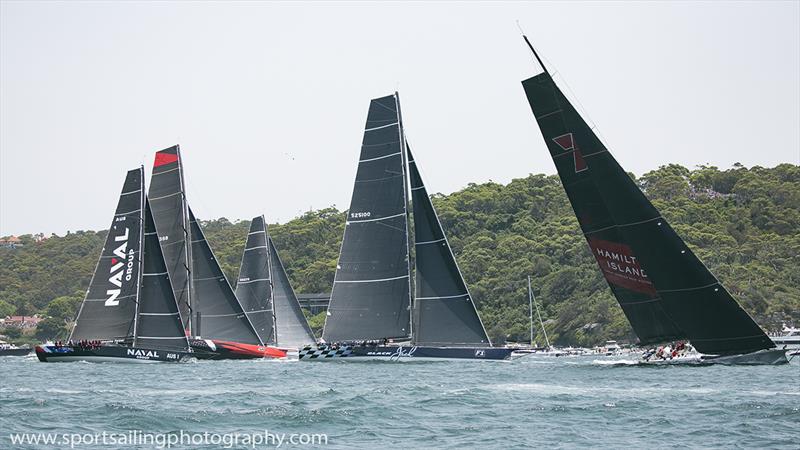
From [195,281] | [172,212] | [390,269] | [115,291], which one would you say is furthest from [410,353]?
[172,212]

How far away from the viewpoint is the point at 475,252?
11150 cm

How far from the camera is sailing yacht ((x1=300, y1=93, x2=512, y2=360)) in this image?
154ft

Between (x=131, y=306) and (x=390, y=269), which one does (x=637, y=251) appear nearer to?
(x=390, y=269)

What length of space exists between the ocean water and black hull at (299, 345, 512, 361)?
4.02 metres

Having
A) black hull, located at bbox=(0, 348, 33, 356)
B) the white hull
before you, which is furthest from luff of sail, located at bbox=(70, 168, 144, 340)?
black hull, located at bbox=(0, 348, 33, 356)

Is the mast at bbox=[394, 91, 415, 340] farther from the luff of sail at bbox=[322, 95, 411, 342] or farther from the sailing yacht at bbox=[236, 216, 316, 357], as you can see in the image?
the sailing yacht at bbox=[236, 216, 316, 357]

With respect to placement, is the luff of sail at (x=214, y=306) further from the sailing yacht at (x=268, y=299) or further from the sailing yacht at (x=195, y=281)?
the sailing yacht at (x=268, y=299)

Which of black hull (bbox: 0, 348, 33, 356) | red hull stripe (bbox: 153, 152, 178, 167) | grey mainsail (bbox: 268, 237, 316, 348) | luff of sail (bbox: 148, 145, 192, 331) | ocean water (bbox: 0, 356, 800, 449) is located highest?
red hull stripe (bbox: 153, 152, 178, 167)

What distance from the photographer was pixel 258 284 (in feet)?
216

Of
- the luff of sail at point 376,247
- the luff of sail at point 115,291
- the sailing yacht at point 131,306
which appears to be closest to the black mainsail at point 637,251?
the luff of sail at point 376,247

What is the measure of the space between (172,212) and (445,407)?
126ft

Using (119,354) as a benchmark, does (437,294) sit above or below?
above

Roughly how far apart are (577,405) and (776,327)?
61371 mm

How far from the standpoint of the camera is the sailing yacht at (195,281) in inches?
2361
